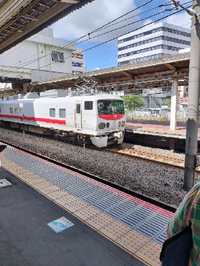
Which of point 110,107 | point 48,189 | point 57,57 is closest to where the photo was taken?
point 48,189

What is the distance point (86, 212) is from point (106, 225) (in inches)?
22.2

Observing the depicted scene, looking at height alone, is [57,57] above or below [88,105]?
above

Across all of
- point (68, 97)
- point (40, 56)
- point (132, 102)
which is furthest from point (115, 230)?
point (132, 102)

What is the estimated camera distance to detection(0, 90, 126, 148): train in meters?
10.8

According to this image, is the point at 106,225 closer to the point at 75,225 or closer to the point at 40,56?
the point at 75,225

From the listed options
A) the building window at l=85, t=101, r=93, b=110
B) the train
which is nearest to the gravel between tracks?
the train

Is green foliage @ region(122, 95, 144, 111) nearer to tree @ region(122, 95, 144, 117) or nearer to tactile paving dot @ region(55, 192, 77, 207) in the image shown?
tree @ region(122, 95, 144, 117)

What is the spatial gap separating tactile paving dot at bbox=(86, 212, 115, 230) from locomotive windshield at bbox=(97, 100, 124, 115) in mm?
7282

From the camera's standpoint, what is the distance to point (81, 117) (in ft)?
37.1

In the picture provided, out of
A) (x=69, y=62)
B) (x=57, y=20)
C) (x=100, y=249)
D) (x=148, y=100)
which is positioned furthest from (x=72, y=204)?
(x=148, y=100)

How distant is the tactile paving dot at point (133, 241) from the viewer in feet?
9.75

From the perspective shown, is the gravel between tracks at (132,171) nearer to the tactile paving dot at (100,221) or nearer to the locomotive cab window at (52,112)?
the tactile paving dot at (100,221)

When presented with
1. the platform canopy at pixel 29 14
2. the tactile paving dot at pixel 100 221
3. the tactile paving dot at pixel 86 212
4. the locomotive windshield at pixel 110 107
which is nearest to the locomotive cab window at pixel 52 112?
the locomotive windshield at pixel 110 107

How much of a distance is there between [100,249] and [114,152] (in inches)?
315
